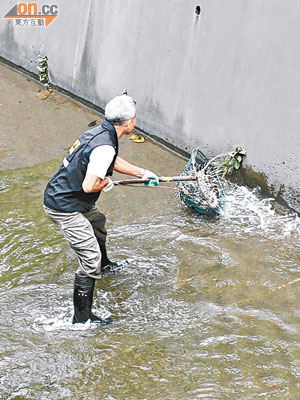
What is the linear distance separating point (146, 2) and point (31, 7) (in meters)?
3.08

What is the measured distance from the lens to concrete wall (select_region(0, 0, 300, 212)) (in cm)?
594

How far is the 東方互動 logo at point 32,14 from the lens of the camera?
369 inches

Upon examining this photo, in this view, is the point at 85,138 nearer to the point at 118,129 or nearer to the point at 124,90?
the point at 118,129

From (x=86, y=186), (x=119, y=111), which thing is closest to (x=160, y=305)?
(x=86, y=186)

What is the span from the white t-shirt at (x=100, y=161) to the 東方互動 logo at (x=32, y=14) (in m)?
5.95

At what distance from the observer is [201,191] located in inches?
229

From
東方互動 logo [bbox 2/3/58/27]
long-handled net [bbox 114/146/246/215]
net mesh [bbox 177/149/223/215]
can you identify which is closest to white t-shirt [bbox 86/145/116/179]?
long-handled net [bbox 114/146/246/215]

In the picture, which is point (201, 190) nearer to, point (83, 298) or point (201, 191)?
point (201, 191)

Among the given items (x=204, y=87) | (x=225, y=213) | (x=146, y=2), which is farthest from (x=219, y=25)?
(x=225, y=213)

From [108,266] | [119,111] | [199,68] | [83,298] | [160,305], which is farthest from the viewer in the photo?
[199,68]

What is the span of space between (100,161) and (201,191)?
6.50 ft

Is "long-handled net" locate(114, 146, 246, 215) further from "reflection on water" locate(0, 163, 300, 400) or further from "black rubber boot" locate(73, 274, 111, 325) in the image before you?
"black rubber boot" locate(73, 274, 111, 325)

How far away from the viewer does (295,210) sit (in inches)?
235

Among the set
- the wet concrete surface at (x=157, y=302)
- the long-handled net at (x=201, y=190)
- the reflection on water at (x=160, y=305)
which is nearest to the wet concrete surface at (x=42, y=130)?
the wet concrete surface at (x=157, y=302)
